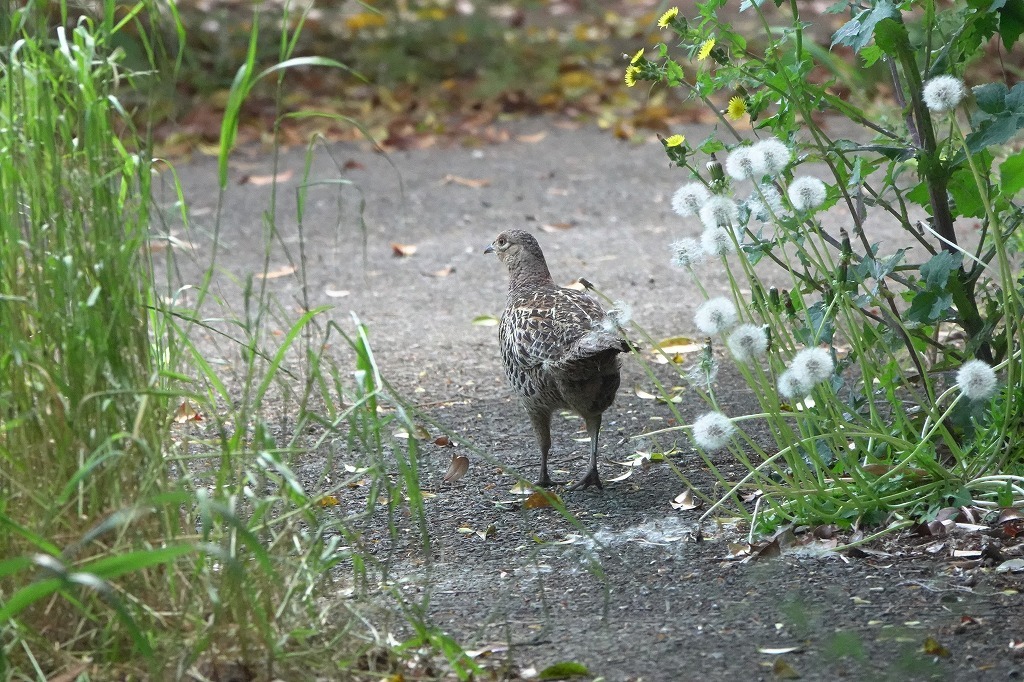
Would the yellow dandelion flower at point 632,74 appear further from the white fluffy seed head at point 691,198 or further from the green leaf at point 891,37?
the green leaf at point 891,37

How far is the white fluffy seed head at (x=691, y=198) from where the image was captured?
3699 mm

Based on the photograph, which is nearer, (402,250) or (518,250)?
(518,250)

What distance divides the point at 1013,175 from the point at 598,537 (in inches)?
63.2

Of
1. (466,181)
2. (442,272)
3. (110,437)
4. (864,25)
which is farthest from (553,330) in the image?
(466,181)

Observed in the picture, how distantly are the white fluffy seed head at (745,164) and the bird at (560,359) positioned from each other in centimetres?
67

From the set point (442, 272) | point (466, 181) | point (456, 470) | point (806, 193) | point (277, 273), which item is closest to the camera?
point (806, 193)

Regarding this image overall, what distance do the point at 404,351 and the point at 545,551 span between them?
2.39 metres

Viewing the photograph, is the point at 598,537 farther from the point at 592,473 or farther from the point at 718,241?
the point at 718,241

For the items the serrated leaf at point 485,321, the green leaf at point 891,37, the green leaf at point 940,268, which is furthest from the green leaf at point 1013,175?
the serrated leaf at point 485,321

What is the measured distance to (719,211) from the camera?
11.6 ft

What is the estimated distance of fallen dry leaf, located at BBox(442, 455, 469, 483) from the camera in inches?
177

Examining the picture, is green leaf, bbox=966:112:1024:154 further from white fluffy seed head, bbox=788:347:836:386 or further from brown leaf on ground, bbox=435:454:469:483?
brown leaf on ground, bbox=435:454:469:483

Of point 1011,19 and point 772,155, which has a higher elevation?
point 1011,19

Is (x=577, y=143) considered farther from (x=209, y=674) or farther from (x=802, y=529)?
(x=209, y=674)
